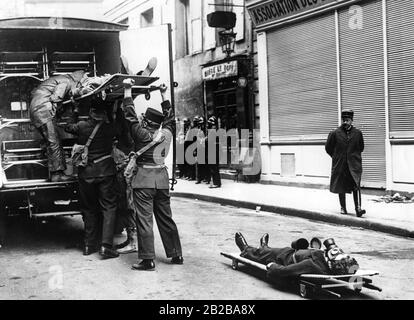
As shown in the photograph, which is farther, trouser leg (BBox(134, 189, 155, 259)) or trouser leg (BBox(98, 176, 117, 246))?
trouser leg (BBox(98, 176, 117, 246))

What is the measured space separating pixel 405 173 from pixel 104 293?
798cm

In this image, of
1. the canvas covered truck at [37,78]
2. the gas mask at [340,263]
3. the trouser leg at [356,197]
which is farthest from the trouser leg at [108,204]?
the trouser leg at [356,197]

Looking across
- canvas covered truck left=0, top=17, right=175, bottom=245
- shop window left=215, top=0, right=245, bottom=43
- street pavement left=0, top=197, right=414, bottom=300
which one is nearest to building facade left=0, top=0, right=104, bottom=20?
shop window left=215, top=0, right=245, bottom=43

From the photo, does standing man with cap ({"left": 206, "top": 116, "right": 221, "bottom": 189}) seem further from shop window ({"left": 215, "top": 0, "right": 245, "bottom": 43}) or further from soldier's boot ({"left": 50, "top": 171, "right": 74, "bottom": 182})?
soldier's boot ({"left": 50, "top": 171, "right": 74, "bottom": 182})

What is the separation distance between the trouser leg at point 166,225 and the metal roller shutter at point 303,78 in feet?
26.2

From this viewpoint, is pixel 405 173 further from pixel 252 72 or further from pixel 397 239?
pixel 252 72

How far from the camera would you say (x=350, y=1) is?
12891 mm

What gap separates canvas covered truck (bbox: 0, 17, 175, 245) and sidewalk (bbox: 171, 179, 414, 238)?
4.45 metres

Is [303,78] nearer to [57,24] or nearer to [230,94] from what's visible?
[230,94]

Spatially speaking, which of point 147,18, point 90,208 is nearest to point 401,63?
point 90,208

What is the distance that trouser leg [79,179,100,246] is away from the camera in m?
7.39

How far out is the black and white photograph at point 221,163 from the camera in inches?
229

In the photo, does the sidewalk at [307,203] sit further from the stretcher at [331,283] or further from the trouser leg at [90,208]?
the trouser leg at [90,208]

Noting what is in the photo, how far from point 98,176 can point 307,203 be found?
5595mm
